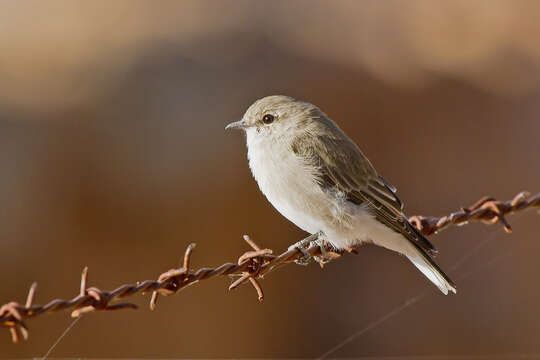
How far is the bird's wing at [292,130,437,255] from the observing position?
4688 mm

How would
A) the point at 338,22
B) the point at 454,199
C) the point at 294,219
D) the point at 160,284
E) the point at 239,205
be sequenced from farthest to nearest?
the point at 338,22 < the point at 454,199 < the point at 239,205 < the point at 294,219 < the point at 160,284

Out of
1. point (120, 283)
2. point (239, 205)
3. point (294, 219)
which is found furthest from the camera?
point (239, 205)

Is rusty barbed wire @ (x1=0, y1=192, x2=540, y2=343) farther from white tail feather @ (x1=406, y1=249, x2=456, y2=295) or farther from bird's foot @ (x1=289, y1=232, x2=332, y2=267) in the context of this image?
white tail feather @ (x1=406, y1=249, x2=456, y2=295)

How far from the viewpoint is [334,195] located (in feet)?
15.4

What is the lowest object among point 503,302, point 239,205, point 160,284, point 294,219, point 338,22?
point 160,284

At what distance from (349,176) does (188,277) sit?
1.88m

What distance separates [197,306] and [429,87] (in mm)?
5452

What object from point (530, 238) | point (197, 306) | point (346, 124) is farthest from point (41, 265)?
point (530, 238)

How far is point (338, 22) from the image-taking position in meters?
13.3

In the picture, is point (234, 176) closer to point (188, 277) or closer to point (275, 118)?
point (275, 118)

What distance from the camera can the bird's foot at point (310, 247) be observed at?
164 inches

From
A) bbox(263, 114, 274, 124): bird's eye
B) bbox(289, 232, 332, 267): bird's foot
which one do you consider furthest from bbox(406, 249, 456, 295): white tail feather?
bbox(263, 114, 274, 124): bird's eye

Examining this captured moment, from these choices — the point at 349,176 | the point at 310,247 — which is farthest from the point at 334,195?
the point at 310,247

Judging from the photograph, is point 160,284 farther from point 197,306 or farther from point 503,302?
point 503,302
